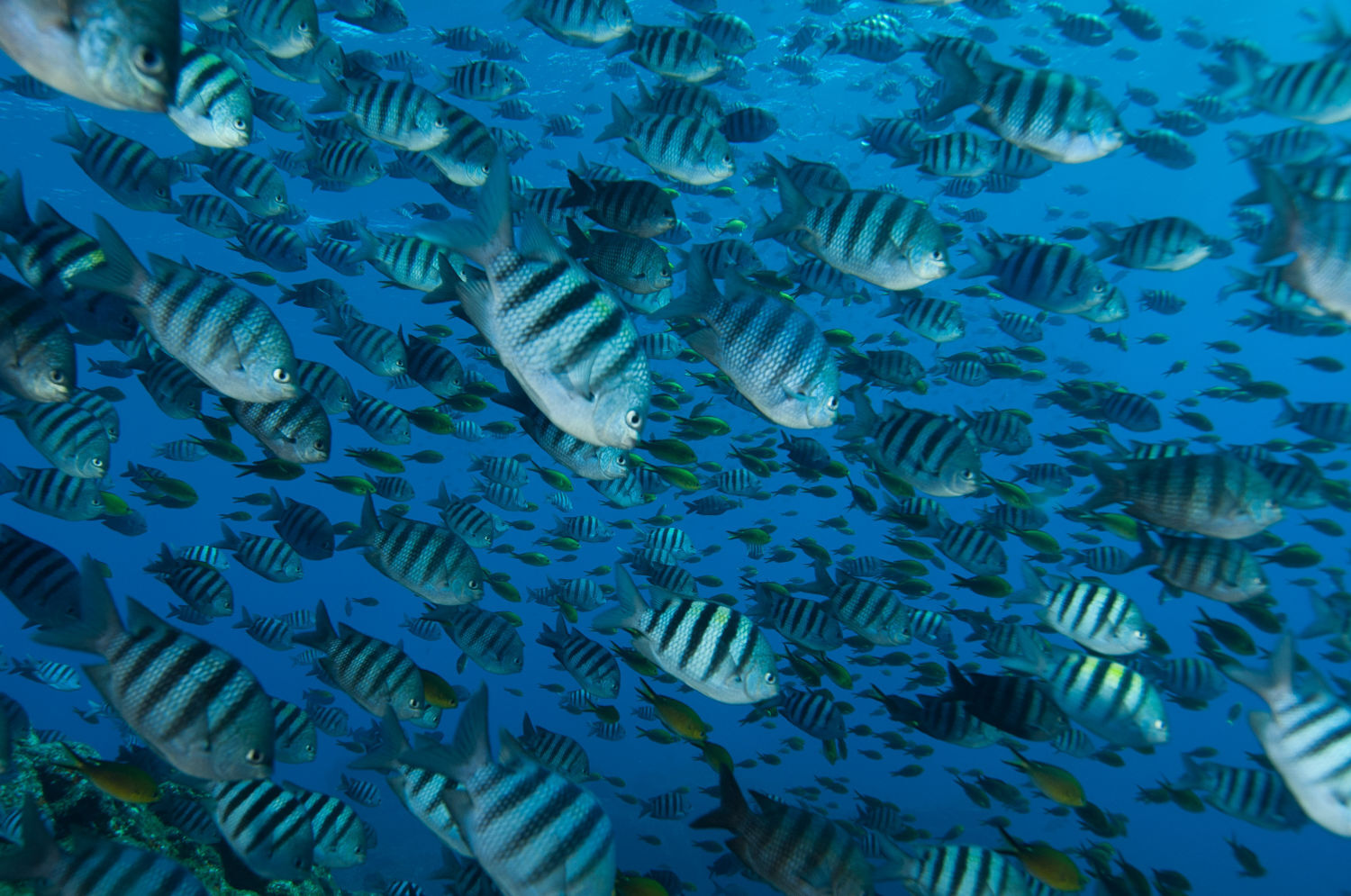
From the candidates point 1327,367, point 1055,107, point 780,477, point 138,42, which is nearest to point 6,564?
point 138,42

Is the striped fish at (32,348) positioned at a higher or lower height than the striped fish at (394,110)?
lower

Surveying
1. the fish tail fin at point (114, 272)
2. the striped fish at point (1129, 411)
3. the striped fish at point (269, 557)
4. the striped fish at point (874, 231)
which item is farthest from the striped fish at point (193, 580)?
the striped fish at point (1129, 411)

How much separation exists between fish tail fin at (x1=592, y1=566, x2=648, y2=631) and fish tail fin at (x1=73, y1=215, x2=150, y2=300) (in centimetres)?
250

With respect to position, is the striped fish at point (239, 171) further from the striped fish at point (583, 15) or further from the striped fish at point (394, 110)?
the striped fish at point (583, 15)

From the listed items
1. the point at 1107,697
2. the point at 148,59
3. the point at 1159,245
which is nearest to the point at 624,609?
the point at 148,59

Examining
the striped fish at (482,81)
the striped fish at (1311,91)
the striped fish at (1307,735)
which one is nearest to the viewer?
the striped fish at (1307,735)

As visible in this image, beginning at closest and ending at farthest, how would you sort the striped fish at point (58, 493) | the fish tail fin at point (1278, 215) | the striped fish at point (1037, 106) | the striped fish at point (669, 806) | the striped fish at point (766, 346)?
the striped fish at point (766, 346) → the fish tail fin at point (1278, 215) → the striped fish at point (1037, 106) → the striped fish at point (58, 493) → the striped fish at point (669, 806)

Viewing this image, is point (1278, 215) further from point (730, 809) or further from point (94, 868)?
point (94, 868)

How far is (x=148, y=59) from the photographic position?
1609 millimetres

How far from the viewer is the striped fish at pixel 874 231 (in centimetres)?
363

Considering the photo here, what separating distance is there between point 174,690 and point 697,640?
232 centimetres

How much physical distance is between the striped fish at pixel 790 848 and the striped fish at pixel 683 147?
14.4ft

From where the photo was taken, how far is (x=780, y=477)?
54250mm

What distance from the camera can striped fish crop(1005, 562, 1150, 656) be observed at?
4.96 m
